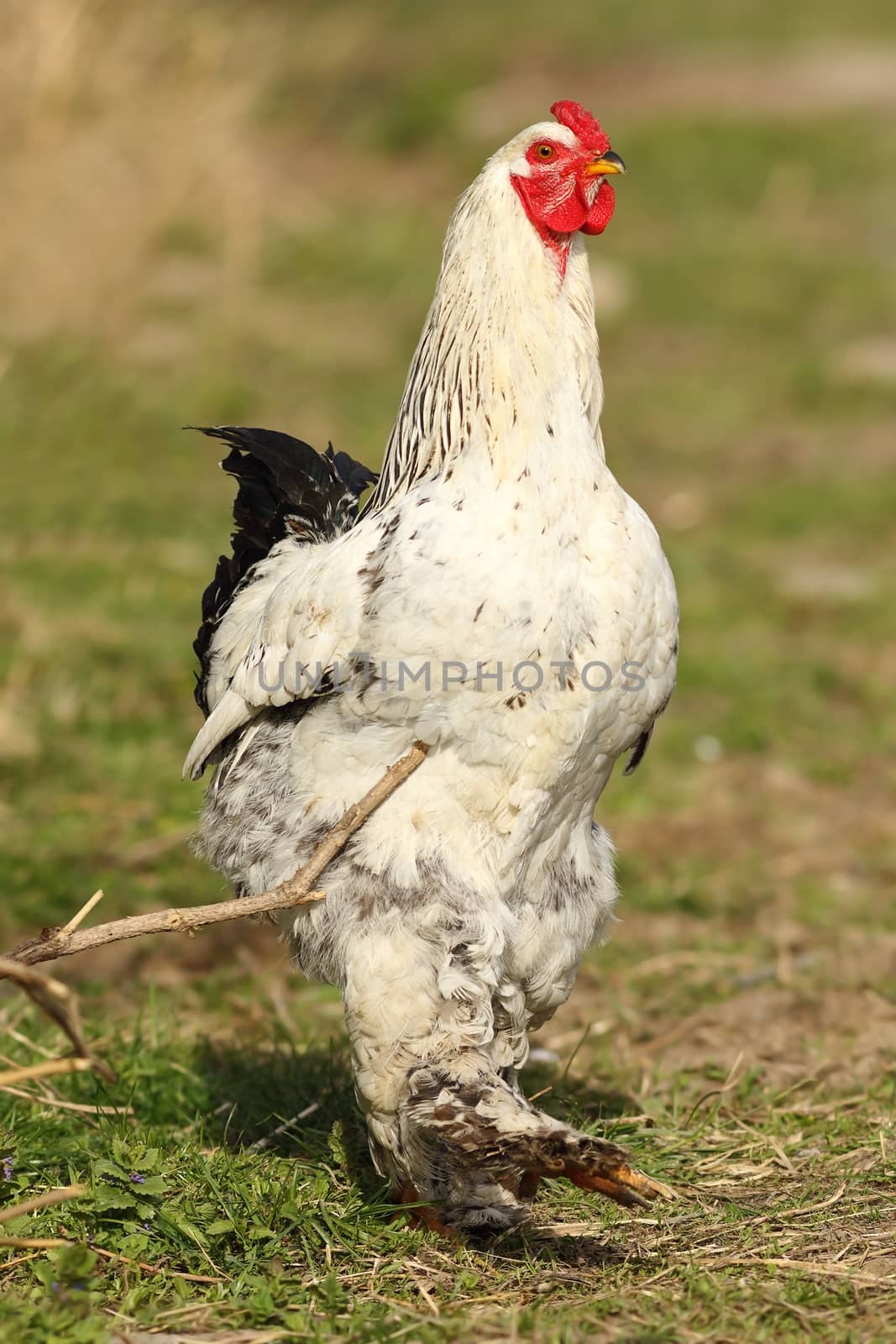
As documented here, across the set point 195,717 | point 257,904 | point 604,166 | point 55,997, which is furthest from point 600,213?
point 195,717

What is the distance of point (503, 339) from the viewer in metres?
3.15

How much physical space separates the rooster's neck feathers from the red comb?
0.38ft

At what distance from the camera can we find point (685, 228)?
14539mm

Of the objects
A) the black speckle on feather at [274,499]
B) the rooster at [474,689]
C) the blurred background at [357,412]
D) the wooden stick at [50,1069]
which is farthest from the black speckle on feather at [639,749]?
the wooden stick at [50,1069]

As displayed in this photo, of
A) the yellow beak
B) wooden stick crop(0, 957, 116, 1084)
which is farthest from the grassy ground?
the yellow beak

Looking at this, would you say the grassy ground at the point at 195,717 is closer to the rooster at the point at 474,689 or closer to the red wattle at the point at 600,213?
the rooster at the point at 474,689

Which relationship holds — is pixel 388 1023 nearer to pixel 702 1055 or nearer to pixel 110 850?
pixel 702 1055

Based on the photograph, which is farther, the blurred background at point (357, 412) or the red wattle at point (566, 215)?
the blurred background at point (357, 412)

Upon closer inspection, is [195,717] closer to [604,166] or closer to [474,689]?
[474,689]

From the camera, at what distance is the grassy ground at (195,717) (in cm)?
304

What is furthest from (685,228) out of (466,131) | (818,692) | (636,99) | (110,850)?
(110,850)

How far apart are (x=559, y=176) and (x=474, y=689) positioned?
1.05 meters

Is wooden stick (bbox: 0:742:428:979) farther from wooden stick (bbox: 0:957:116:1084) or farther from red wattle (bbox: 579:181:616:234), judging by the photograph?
red wattle (bbox: 579:181:616:234)

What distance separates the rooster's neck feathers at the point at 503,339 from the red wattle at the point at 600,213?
0.05 m
